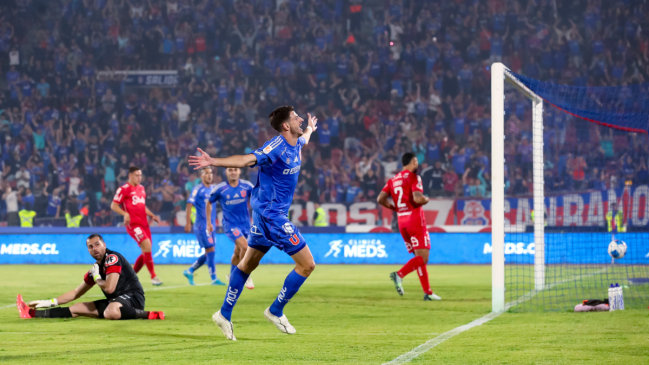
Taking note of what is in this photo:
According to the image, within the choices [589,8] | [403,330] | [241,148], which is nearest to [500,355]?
[403,330]

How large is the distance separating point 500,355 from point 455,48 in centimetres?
2411

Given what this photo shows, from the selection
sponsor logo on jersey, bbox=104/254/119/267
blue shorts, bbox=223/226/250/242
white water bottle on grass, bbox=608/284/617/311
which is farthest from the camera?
blue shorts, bbox=223/226/250/242

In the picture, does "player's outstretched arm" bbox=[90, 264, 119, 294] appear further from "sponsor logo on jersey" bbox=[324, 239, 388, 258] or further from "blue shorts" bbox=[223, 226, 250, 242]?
"sponsor logo on jersey" bbox=[324, 239, 388, 258]

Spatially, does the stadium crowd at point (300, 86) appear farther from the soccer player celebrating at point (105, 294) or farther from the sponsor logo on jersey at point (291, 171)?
the sponsor logo on jersey at point (291, 171)

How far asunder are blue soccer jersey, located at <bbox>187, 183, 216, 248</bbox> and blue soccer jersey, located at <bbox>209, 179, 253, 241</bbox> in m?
1.21

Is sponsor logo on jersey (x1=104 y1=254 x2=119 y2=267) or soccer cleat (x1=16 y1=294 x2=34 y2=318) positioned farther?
soccer cleat (x1=16 y1=294 x2=34 y2=318)

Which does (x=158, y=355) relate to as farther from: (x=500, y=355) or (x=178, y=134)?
(x=178, y=134)

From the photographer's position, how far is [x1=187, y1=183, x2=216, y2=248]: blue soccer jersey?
14.2 m

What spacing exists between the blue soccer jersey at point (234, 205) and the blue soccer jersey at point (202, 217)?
1.21 m

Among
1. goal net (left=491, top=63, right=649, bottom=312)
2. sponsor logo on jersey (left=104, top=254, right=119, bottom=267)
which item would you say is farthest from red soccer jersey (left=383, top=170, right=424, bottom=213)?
sponsor logo on jersey (left=104, top=254, right=119, bottom=267)

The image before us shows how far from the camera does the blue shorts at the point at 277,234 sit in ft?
22.9

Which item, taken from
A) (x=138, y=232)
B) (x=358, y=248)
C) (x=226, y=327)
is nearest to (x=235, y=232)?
(x=138, y=232)

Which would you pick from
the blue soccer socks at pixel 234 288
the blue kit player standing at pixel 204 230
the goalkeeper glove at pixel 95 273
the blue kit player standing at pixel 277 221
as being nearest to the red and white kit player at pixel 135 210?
the blue kit player standing at pixel 204 230

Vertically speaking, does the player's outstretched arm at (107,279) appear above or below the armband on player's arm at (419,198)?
below
